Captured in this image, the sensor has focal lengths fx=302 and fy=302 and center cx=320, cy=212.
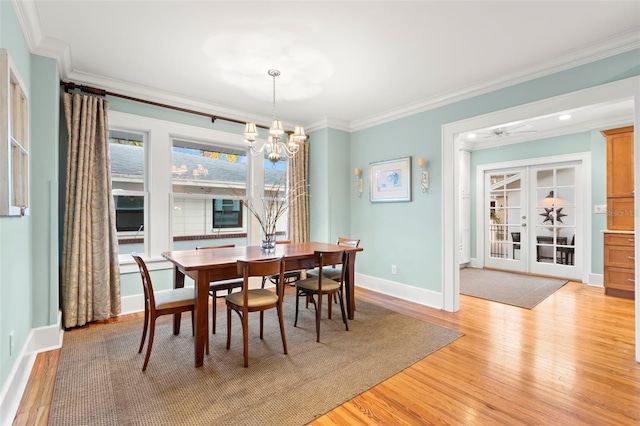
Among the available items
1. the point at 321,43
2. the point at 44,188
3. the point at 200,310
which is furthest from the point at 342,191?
the point at 44,188

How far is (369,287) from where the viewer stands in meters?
4.70

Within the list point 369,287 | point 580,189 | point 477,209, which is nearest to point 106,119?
point 369,287

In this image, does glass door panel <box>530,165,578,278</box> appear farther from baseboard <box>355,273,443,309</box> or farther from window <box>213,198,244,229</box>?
window <box>213,198,244,229</box>

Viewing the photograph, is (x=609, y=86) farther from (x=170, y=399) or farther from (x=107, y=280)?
(x=107, y=280)

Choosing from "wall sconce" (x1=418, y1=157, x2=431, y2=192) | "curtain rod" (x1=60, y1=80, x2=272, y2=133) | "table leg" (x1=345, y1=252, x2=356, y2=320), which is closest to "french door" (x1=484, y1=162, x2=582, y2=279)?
"wall sconce" (x1=418, y1=157, x2=431, y2=192)

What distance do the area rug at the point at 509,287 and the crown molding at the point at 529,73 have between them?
2.74 m

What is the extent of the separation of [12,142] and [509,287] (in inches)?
234

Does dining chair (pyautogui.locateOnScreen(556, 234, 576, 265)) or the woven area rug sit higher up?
dining chair (pyautogui.locateOnScreen(556, 234, 576, 265))

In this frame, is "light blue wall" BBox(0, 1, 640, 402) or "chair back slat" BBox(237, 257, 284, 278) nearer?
"light blue wall" BBox(0, 1, 640, 402)

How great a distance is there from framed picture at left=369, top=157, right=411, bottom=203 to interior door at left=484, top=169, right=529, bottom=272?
326 centimetres

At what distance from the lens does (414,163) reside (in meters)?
4.12

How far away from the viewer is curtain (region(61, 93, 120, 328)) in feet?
9.92

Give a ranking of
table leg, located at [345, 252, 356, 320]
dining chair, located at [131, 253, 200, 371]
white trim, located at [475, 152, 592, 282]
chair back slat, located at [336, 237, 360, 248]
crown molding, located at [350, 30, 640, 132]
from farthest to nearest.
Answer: white trim, located at [475, 152, 592, 282] < chair back slat, located at [336, 237, 360, 248] < table leg, located at [345, 252, 356, 320] < crown molding, located at [350, 30, 640, 132] < dining chair, located at [131, 253, 200, 371]

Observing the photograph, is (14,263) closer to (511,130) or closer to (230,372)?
(230,372)
